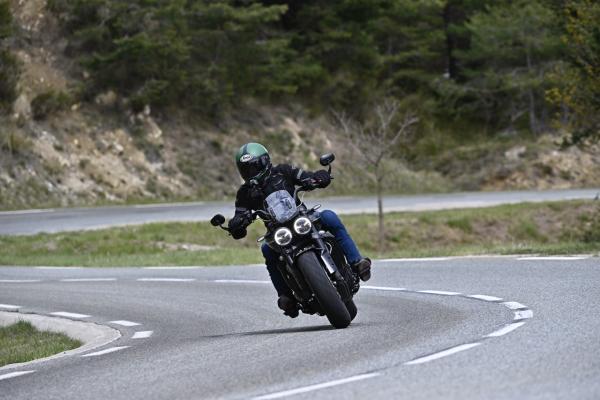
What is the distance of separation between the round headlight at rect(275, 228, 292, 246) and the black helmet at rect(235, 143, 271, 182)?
69 cm

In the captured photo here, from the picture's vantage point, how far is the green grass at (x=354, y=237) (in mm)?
28797

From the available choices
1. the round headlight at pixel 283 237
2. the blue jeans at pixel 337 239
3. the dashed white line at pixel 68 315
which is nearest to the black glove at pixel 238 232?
the blue jeans at pixel 337 239

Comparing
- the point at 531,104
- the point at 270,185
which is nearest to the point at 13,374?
the point at 270,185

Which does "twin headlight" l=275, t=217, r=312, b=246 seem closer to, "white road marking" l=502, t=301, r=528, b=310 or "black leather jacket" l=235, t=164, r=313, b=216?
"black leather jacket" l=235, t=164, r=313, b=216

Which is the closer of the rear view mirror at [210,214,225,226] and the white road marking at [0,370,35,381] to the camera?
the white road marking at [0,370,35,381]

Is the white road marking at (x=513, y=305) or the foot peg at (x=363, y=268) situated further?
the white road marking at (x=513, y=305)

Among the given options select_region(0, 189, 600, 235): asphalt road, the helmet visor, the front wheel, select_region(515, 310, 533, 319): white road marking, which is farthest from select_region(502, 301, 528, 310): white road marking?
select_region(0, 189, 600, 235): asphalt road

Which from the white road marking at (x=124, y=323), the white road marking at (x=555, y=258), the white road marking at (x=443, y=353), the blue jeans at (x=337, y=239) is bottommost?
the white road marking at (x=555, y=258)

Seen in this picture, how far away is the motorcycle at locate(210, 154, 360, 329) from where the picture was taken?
1183 cm

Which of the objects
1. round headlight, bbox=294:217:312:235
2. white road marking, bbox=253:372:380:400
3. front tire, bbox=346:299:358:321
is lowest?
front tire, bbox=346:299:358:321

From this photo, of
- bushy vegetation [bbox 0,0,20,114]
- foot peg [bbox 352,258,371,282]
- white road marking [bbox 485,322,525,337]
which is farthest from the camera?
bushy vegetation [bbox 0,0,20,114]

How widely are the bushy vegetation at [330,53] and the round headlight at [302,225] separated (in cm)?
3374

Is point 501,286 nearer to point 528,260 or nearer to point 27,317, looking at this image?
point 528,260

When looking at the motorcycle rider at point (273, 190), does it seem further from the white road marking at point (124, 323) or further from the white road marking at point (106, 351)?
the white road marking at point (124, 323)
